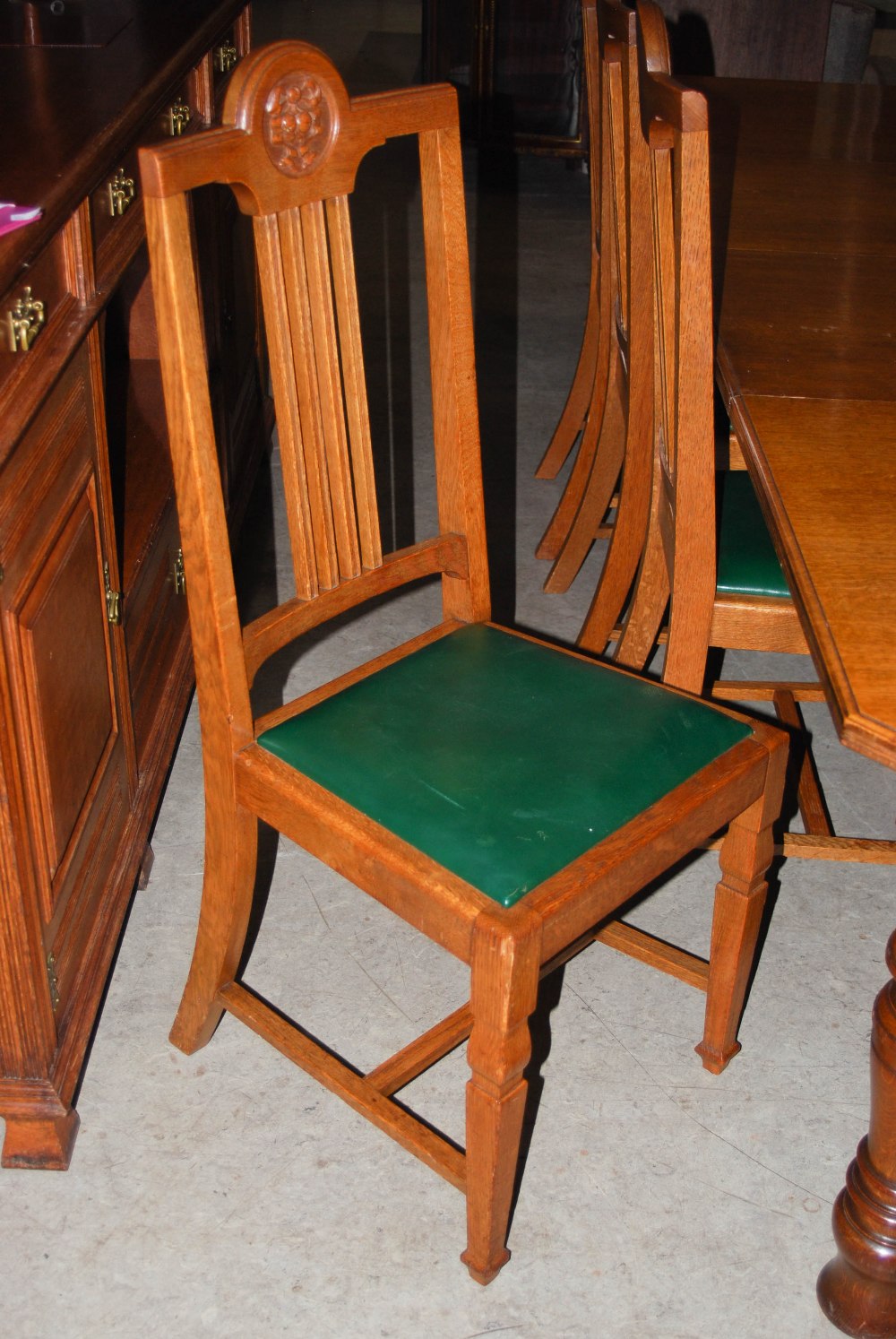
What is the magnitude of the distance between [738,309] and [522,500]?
4.07 ft

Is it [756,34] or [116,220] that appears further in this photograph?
[756,34]

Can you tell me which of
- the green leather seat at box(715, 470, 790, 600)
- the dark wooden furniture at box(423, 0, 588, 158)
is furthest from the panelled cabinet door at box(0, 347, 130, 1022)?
the dark wooden furniture at box(423, 0, 588, 158)

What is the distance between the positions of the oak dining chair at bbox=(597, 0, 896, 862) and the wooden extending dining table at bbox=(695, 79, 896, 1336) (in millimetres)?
82

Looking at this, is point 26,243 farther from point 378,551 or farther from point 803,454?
point 803,454

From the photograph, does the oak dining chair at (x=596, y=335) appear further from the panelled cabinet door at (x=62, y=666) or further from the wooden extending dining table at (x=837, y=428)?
the panelled cabinet door at (x=62, y=666)

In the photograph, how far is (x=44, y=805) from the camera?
144cm

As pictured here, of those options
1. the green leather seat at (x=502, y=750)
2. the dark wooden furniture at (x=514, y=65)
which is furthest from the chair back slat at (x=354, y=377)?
the dark wooden furniture at (x=514, y=65)

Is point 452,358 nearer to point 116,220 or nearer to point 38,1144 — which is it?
point 116,220

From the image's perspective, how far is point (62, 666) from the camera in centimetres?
148

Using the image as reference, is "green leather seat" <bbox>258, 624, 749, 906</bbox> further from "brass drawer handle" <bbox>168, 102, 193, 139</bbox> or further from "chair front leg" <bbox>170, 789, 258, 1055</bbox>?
"brass drawer handle" <bbox>168, 102, 193, 139</bbox>

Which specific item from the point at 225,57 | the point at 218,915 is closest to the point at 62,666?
the point at 218,915

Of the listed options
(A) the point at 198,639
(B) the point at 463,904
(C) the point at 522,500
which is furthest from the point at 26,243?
(C) the point at 522,500

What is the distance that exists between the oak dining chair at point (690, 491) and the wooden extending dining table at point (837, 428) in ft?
0.27

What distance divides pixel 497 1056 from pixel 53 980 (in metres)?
0.53
